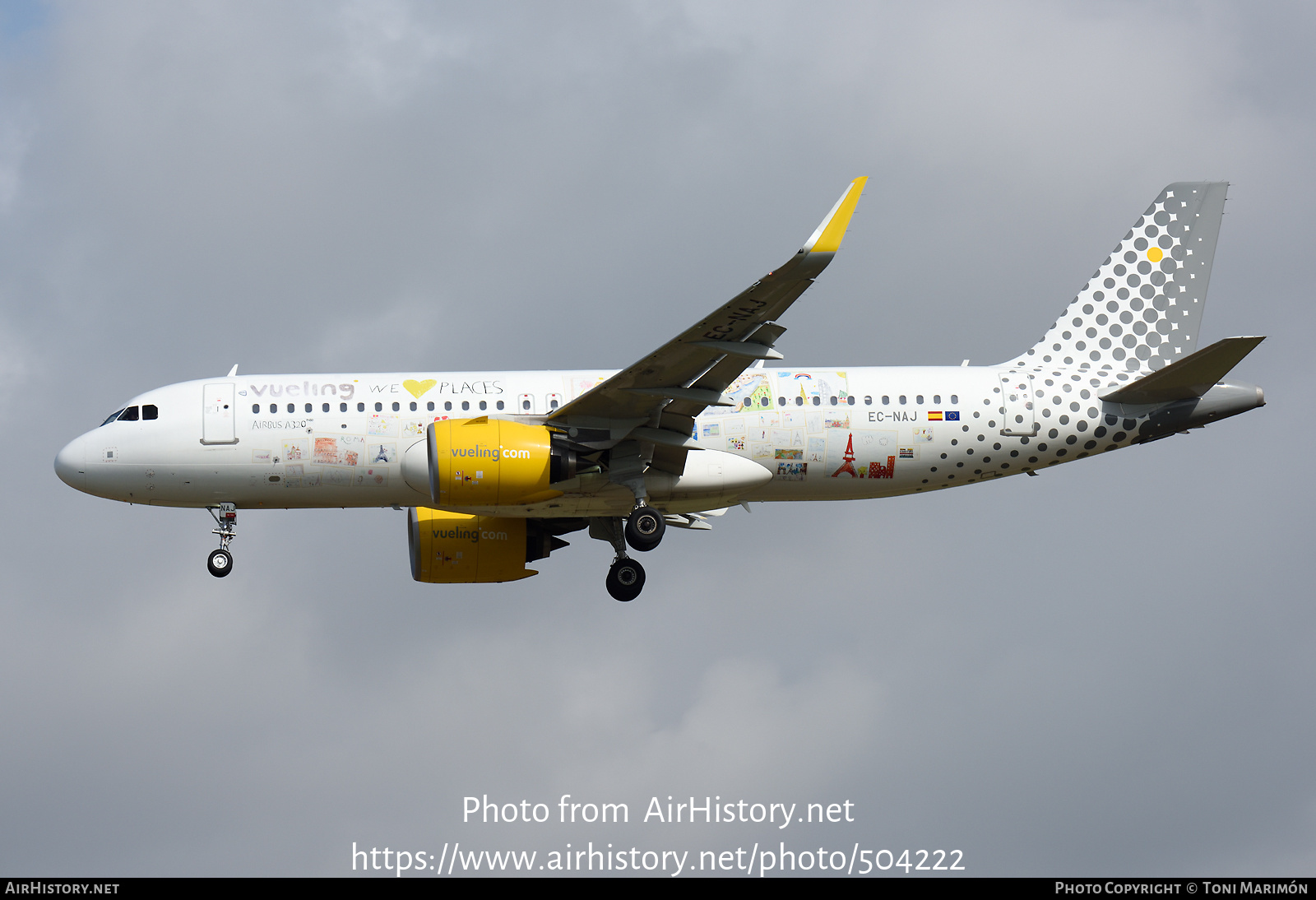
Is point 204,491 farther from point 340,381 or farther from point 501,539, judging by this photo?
point 501,539

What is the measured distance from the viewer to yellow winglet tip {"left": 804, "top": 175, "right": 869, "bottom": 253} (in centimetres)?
2650

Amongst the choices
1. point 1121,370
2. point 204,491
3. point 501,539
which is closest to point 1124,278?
point 1121,370

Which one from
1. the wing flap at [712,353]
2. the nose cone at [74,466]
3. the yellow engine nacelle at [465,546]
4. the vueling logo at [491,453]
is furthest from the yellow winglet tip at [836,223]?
the nose cone at [74,466]

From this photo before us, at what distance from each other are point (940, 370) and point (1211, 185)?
27.0ft

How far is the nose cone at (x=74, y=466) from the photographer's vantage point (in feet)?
109

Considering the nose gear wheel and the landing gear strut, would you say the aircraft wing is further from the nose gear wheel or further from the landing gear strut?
the nose gear wheel

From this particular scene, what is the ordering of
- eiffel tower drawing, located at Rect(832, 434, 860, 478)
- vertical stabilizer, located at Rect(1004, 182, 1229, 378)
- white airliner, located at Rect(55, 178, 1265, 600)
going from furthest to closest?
vertical stabilizer, located at Rect(1004, 182, 1229, 378) → eiffel tower drawing, located at Rect(832, 434, 860, 478) → white airliner, located at Rect(55, 178, 1265, 600)

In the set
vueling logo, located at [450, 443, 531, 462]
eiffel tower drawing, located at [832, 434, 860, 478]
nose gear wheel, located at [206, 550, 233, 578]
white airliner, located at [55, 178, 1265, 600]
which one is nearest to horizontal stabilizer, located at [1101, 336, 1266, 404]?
white airliner, located at [55, 178, 1265, 600]

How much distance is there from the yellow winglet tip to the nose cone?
15.7m

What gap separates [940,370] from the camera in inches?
1337

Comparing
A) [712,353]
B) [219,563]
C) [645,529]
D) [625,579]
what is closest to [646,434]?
[645,529]

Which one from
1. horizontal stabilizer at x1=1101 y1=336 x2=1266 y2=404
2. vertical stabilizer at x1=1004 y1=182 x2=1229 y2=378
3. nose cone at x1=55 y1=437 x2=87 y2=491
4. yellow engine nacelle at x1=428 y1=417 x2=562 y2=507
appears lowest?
yellow engine nacelle at x1=428 y1=417 x2=562 y2=507

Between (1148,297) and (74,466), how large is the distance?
22682mm

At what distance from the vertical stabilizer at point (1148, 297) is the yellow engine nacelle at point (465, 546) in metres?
11.1
